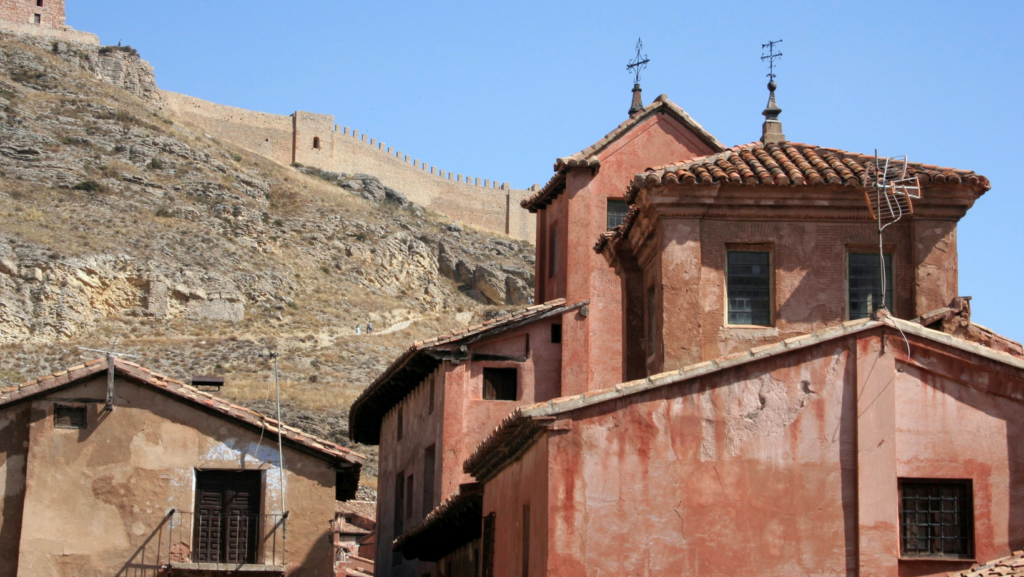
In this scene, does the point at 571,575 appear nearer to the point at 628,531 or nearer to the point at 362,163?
the point at 628,531

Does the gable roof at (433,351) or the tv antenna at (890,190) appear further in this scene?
the gable roof at (433,351)

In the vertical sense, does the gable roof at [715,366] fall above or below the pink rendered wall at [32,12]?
below

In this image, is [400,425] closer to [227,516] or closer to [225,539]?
[227,516]

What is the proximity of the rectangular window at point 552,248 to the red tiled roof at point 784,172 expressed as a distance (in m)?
9.94

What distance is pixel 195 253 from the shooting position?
81.1m

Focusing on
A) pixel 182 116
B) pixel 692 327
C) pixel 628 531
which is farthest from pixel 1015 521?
pixel 182 116

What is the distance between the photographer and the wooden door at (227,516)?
74.3ft

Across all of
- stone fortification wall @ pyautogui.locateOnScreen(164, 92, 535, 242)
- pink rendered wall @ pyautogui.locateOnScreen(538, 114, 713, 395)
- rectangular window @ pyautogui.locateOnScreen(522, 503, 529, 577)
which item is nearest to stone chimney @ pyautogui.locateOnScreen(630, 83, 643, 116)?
pink rendered wall @ pyautogui.locateOnScreen(538, 114, 713, 395)

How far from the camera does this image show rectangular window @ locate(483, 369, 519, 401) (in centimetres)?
2836

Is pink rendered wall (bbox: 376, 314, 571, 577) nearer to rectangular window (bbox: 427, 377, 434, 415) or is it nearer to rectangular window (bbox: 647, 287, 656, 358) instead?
rectangular window (bbox: 427, 377, 434, 415)

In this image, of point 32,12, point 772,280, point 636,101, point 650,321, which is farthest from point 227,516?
point 32,12

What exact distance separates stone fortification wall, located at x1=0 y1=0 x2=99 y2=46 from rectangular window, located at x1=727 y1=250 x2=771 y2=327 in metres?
92.4

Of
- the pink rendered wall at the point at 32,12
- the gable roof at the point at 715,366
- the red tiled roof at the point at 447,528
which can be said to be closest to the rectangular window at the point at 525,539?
the gable roof at the point at 715,366

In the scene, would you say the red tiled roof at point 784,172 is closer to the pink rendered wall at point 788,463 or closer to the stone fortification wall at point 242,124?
the pink rendered wall at point 788,463
